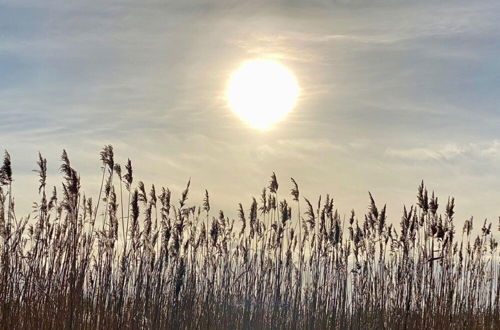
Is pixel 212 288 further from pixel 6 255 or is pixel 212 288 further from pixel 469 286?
pixel 469 286

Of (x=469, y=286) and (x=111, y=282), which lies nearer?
(x=111, y=282)

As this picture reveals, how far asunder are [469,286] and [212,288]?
3.55 metres

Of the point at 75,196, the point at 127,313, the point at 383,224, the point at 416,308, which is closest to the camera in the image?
the point at 75,196

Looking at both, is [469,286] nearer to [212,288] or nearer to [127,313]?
[212,288]

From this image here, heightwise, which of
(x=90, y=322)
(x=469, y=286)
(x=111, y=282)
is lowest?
(x=90, y=322)

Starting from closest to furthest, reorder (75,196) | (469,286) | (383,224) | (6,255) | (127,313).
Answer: (75,196) < (6,255) < (127,313) < (383,224) < (469,286)

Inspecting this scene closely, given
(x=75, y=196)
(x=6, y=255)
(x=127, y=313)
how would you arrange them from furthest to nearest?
(x=127, y=313) → (x=6, y=255) → (x=75, y=196)

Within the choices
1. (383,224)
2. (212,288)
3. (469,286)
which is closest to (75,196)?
(212,288)

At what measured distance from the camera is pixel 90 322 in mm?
5914

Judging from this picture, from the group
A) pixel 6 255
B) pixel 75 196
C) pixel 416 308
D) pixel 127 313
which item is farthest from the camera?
pixel 416 308

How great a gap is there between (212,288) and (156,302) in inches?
53.3

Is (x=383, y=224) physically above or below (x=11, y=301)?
above

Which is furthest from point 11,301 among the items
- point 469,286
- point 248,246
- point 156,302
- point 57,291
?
point 469,286

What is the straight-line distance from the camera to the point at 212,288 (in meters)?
7.78
